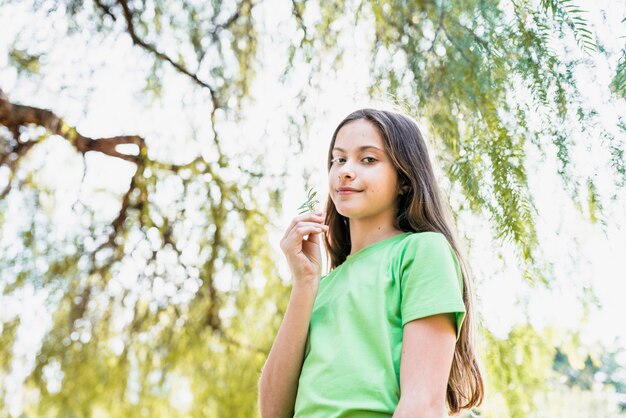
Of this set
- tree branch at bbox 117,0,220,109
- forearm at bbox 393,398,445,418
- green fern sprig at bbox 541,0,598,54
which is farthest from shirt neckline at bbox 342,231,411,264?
tree branch at bbox 117,0,220,109

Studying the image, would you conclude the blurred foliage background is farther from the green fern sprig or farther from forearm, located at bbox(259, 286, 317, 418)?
forearm, located at bbox(259, 286, 317, 418)

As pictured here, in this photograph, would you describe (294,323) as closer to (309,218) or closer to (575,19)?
(309,218)

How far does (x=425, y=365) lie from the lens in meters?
1.19

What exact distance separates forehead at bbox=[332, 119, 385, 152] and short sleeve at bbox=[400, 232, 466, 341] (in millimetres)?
182

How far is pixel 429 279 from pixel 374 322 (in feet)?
0.34

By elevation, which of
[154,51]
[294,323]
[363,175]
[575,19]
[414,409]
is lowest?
[414,409]

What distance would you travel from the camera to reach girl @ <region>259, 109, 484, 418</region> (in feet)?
3.93

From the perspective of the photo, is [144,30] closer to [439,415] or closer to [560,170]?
[560,170]

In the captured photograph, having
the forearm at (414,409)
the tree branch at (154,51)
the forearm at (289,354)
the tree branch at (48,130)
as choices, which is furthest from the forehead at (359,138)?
the tree branch at (48,130)

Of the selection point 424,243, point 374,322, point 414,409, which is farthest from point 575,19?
point 414,409

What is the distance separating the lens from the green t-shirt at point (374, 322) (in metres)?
1.20

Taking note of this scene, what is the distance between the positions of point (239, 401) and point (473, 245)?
1.45m

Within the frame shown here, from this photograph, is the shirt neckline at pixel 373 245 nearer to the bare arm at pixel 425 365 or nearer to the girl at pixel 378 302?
the girl at pixel 378 302

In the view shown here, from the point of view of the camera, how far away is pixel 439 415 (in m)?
1.19
